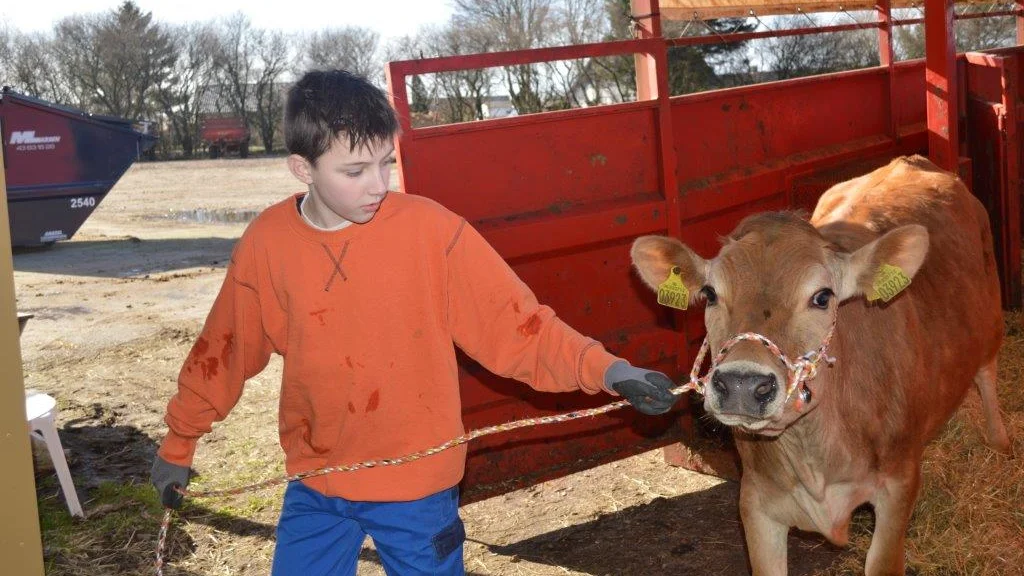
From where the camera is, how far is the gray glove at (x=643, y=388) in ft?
7.42

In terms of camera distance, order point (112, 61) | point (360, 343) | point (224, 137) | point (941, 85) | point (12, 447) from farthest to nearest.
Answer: point (112, 61) < point (224, 137) < point (941, 85) < point (360, 343) < point (12, 447)

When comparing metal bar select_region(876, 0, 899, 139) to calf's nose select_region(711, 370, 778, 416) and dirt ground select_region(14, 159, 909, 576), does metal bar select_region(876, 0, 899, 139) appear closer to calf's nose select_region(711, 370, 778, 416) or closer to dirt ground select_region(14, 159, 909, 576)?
dirt ground select_region(14, 159, 909, 576)

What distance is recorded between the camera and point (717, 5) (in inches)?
377

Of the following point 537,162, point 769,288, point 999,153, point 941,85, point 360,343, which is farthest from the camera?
point 999,153

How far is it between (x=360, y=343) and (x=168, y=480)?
55 centimetres

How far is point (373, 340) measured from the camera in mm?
2414

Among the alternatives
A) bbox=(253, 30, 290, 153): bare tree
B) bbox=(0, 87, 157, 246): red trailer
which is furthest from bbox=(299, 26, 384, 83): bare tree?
bbox=(0, 87, 157, 246): red trailer

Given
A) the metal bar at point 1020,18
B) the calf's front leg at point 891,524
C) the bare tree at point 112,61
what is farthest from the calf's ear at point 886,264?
the bare tree at point 112,61

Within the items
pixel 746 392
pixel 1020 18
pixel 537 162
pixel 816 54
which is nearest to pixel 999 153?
pixel 537 162

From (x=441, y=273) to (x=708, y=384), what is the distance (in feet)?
2.42

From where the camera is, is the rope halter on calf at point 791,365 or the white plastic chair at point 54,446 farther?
the white plastic chair at point 54,446

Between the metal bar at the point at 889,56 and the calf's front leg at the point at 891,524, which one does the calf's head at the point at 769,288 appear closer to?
the calf's front leg at the point at 891,524

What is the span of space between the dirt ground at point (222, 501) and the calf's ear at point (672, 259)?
127 centimetres

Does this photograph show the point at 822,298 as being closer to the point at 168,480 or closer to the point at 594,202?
the point at 594,202
